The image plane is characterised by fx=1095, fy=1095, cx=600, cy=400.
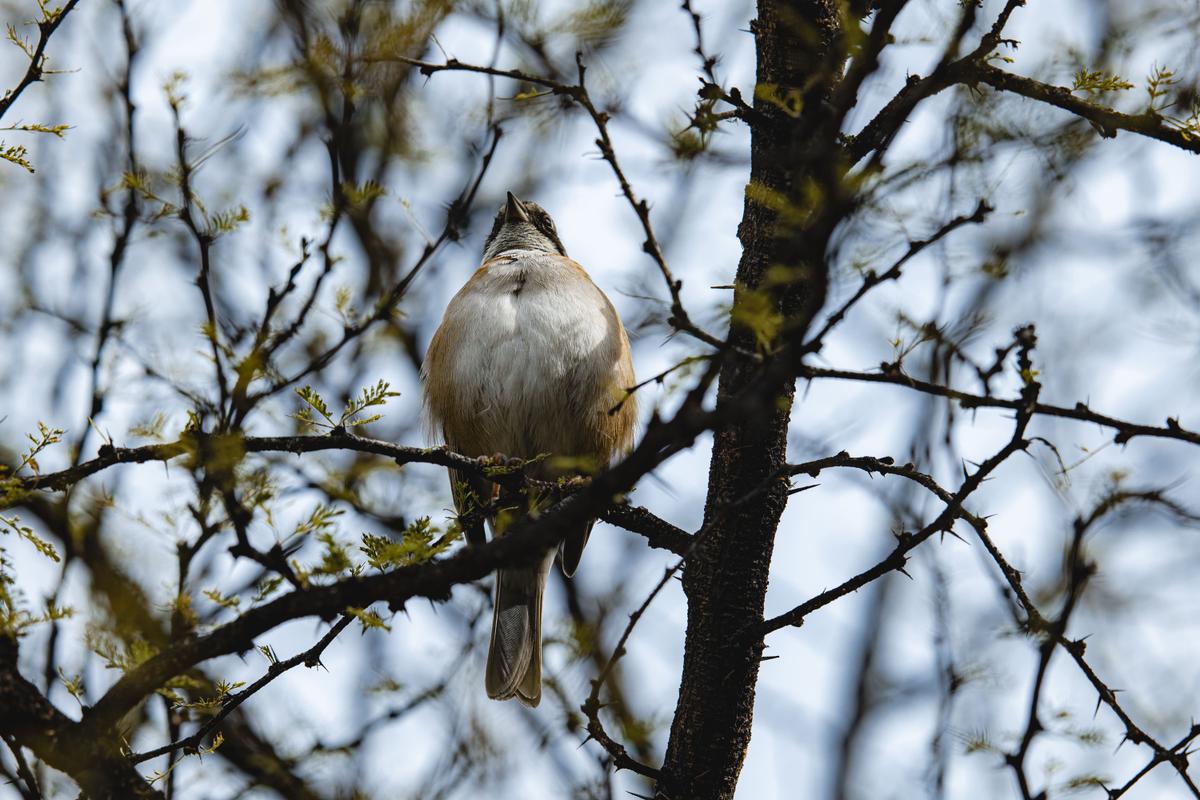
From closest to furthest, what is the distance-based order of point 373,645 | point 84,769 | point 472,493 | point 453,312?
point 84,769 → point 472,493 → point 453,312 → point 373,645

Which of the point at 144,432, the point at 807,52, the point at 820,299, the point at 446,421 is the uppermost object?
the point at 446,421

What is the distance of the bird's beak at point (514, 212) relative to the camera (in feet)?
24.8

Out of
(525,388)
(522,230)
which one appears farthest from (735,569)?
(522,230)

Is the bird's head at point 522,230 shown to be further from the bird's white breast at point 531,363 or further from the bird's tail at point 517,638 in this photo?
the bird's tail at point 517,638

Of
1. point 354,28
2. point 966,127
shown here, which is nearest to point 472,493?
point 966,127

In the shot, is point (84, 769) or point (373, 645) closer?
point (84, 769)

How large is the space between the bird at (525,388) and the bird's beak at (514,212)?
54.0 inches

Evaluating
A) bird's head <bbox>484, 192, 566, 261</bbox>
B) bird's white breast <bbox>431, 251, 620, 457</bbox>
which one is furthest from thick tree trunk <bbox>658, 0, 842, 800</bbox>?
bird's head <bbox>484, 192, 566, 261</bbox>

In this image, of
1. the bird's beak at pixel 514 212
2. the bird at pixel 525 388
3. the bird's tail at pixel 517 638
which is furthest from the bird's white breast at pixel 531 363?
the bird's beak at pixel 514 212

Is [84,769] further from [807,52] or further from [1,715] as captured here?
[807,52]

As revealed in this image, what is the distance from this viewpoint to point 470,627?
6852 millimetres

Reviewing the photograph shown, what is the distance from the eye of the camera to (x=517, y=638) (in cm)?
603

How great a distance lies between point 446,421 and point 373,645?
3.31 meters

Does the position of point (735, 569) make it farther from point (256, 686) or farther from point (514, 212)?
point (514, 212)
